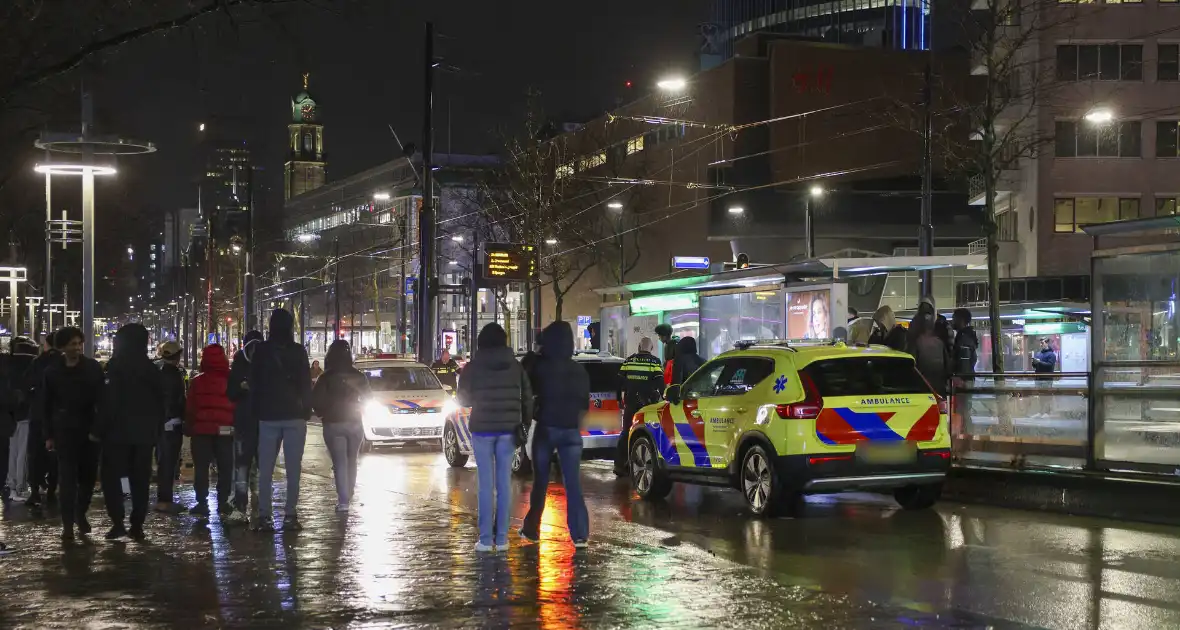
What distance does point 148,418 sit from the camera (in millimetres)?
12445

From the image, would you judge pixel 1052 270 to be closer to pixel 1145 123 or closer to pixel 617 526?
pixel 1145 123

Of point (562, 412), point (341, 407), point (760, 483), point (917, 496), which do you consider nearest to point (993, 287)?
point (917, 496)

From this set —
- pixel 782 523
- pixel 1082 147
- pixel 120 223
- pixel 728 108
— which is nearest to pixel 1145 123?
pixel 1082 147

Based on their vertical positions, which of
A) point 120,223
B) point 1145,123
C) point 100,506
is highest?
point 1145,123

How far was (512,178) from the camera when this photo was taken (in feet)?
196

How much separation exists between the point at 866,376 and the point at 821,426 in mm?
762

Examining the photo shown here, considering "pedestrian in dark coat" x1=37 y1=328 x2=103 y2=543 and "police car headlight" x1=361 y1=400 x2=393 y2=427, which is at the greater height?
"pedestrian in dark coat" x1=37 y1=328 x2=103 y2=543

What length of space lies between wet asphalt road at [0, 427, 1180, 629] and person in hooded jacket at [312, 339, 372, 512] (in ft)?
1.87

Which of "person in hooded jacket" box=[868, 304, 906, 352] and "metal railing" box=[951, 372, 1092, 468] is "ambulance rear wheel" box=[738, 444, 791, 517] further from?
"person in hooded jacket" box=[868, 304, 906, 352]

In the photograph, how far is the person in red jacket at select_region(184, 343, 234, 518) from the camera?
14.5 meters

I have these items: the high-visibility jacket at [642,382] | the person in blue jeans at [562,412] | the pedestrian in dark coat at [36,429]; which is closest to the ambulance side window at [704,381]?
the high-visibility jacket at [642,382]

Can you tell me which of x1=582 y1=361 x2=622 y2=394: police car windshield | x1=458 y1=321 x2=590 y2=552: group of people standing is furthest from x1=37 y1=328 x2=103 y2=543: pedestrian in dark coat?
x1=582 y1=361 x2=622 y2=394: police car windshield

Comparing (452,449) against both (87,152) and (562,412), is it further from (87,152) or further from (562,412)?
(562,412)

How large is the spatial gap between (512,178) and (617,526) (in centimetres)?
4696
